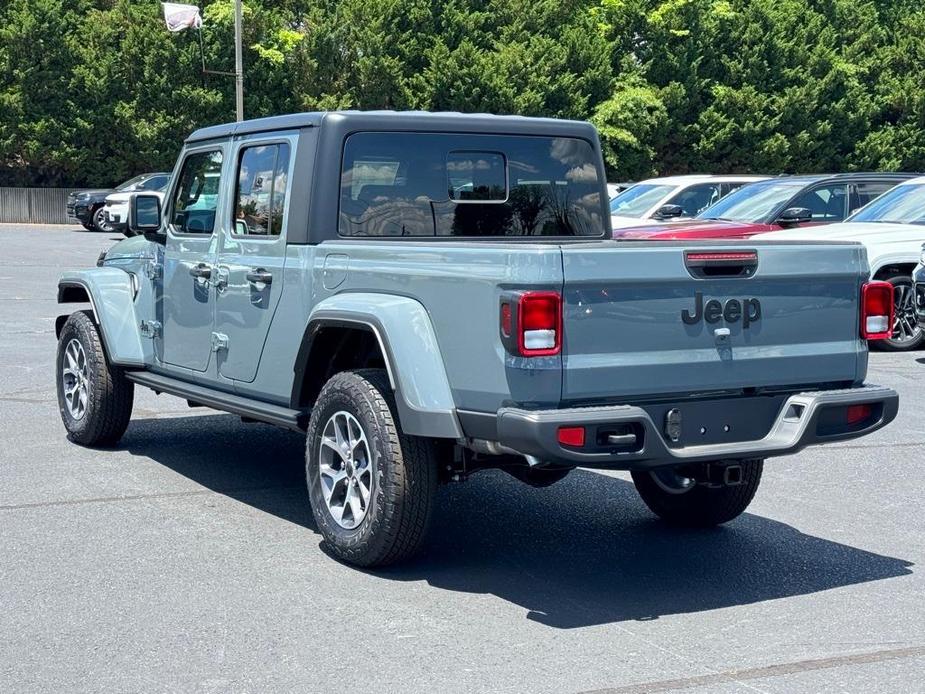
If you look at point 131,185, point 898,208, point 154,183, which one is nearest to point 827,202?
point 898,208

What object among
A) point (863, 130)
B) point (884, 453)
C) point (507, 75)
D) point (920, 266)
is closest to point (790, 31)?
point (863, 130)

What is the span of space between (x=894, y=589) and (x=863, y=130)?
159 ft

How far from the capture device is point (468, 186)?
6.87 metres

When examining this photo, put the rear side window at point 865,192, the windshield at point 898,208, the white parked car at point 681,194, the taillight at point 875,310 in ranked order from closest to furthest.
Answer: the taillight at point 875,310 < the windshield at point 898,208 < the rear side window at point 865,192 < the white parked car at point 681,194

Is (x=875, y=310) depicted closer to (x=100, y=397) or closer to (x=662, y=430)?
(x=662, y=430)

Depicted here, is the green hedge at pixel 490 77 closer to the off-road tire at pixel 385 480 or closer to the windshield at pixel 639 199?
the windshield at pixel 639 199

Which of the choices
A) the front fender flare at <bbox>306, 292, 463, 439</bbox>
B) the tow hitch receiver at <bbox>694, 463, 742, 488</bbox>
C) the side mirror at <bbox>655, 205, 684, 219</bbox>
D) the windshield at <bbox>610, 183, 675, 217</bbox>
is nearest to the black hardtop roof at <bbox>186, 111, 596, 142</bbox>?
the front fender flare at <bbox>306, 292, 463, 439</bbox>

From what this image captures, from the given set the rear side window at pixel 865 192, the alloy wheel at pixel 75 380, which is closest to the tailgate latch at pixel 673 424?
the alloy wheel at pixel 75 380

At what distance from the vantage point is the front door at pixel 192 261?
7301 millimetres

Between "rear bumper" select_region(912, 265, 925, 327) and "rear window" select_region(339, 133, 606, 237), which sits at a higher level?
"rear window" select_region(339, 133, 606, 237)

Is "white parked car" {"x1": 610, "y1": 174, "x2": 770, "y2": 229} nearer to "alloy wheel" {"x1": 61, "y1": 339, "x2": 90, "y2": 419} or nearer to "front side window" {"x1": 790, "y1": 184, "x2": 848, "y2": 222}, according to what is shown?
"front side window" {"x1": 790, "y1": 184, "x2": 848, "y2": 222}

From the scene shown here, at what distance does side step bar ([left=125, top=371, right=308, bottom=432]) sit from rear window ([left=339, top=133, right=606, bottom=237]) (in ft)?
2.97

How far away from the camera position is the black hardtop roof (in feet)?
21.6

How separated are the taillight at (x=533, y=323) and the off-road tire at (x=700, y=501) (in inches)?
69.4
